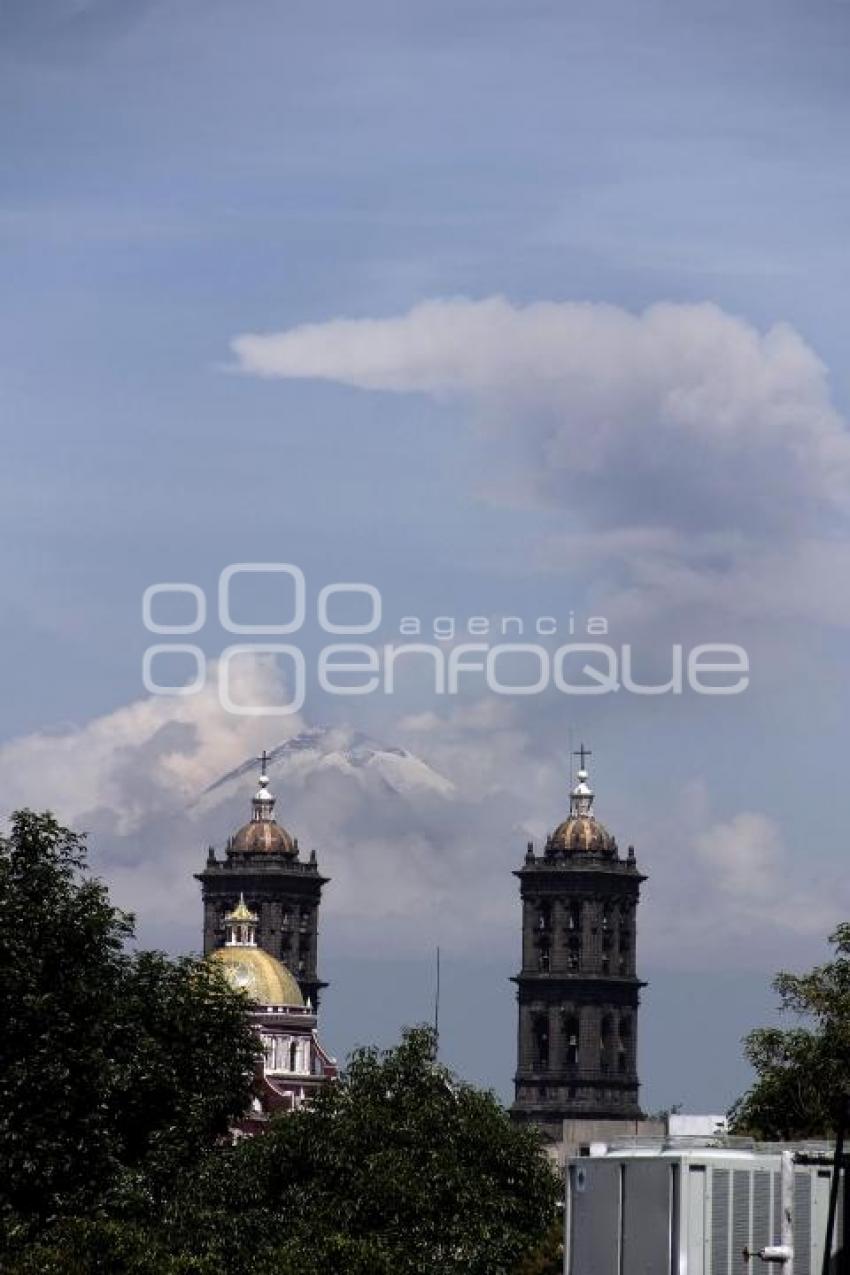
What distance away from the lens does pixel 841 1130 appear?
3341cm

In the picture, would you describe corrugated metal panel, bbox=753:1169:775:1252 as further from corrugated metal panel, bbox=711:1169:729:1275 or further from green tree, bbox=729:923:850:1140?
green tree, bbox=729:923:850:1140

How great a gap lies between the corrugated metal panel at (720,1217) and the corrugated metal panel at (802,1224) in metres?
0.87

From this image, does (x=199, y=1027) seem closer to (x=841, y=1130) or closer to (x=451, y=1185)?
(x=451, y=1185)

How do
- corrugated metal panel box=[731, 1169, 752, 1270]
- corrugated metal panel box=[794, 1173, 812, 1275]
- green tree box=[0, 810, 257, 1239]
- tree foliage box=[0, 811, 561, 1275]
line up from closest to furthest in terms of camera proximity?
corrugated metal panel box=[794, 1173, 812, 1275] → corrugated metal panel box=[731, 1169, 752, 1270] → tree foliage box=[0, 811, 561, 1275] → green tree box=[0, 810, 257, 1239]

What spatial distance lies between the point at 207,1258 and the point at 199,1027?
108ft

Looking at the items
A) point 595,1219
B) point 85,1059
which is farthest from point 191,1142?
point 595,1219

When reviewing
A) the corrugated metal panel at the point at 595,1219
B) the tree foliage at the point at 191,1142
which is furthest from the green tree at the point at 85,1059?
the corrugated metal panel at the point at 595,1219

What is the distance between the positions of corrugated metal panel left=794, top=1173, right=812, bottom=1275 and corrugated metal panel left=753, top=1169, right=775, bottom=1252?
35cm

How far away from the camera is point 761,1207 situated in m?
40.2

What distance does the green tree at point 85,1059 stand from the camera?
84.3 meters

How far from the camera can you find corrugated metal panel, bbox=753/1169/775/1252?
40.1 m

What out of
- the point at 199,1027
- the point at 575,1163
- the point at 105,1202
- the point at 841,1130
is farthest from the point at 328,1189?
the point at 841,1130

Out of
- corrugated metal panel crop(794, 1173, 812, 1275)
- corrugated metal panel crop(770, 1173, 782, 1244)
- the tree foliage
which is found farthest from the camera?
the tree foliage

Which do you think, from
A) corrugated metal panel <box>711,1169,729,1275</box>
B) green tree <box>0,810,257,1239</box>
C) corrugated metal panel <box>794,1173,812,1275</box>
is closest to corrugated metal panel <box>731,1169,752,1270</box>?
corrugated metal panel <box>711,1169,729,1275</box>
